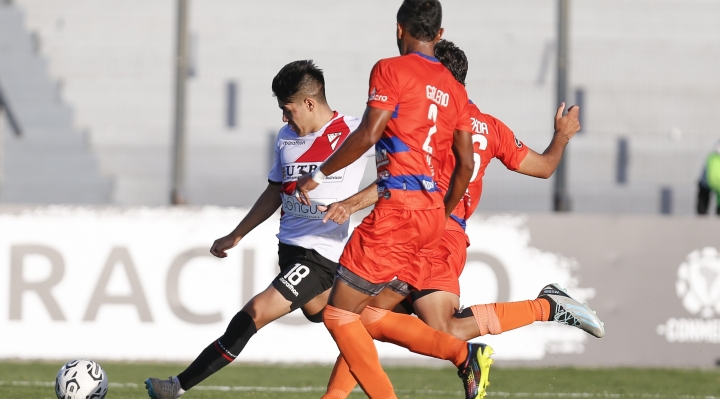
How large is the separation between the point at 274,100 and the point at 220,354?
28.5ft

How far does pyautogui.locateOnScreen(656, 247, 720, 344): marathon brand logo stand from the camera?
9500 mm

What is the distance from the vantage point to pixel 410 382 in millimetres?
8195

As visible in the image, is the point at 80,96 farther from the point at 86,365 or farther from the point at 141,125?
the point at 86,365

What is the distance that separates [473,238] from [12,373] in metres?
4.17

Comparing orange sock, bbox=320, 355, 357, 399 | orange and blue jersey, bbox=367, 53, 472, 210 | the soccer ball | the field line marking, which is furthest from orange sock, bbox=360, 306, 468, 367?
the field line marking

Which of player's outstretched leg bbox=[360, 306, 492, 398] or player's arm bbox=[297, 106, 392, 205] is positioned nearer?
player's arm bbox=[297, 106, 392, 205]

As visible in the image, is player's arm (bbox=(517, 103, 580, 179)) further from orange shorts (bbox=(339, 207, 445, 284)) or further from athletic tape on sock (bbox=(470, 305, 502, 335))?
orange shorts (bbox=(339, 207, 445, 284))

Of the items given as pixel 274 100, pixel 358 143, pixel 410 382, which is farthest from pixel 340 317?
pixel 274 100

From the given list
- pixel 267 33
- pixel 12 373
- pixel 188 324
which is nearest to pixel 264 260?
pixel 188 324

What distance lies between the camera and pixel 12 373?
817 cm

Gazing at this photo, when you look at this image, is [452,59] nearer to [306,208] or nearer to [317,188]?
[317,188]

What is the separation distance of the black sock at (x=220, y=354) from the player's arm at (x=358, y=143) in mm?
1303

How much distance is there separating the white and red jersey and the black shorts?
41mm

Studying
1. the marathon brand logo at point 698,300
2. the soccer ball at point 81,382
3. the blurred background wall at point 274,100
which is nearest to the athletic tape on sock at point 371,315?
the soccer ball at point 81,382
